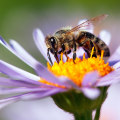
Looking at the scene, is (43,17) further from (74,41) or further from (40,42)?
(74,41)

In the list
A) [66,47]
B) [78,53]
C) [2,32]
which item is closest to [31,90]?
[66,47]

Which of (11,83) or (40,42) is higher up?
(40,42)

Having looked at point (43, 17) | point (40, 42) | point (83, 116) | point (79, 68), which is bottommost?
point (83, 116)

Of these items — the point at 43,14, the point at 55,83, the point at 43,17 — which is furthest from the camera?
the point at 43,14

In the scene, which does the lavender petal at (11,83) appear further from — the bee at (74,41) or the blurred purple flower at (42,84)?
the bee at (74,41)

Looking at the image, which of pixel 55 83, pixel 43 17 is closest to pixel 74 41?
pixel 55 83

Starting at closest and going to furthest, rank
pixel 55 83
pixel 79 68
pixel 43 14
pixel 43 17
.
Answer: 1. pixel 55 83
2. pixel 79 68
3. pixel 43 17
4. pixel 43 14

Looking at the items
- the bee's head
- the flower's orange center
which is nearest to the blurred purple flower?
the flower's orange center

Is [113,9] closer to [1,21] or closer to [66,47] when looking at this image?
[1,21]

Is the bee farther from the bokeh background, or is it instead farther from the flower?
the bokeh background
